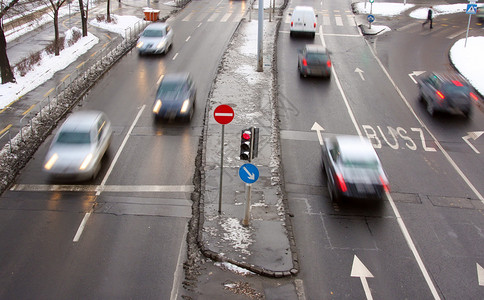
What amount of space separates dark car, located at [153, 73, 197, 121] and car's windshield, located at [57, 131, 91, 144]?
4877mm

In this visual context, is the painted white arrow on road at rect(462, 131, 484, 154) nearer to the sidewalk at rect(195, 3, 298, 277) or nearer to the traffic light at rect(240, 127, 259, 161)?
the sidewalk at rect(195, 3, 298, 277)

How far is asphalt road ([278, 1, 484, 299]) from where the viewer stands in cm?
1171

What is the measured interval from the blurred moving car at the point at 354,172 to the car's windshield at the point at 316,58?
39.2ft

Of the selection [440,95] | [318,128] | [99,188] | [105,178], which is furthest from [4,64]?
[440,95]

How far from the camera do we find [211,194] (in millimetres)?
15172

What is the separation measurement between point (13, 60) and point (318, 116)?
937 inches

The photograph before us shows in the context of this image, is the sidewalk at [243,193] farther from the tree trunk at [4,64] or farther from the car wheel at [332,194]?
the tree trunk at [4,64]

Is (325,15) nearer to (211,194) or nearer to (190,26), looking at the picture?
(190,26)

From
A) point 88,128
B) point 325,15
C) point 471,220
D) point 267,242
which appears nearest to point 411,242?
point 471,220

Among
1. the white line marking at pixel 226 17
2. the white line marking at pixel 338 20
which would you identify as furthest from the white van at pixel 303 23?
the white line marking at pixel 226 17

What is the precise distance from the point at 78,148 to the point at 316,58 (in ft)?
51.8

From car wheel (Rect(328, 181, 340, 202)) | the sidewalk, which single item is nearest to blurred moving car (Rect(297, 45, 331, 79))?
the sidewalk

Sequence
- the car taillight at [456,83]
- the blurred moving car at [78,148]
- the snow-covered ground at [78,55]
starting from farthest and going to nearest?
the snow-covered ground at [78,55] < the car taillight at [456,83] < the blurred moving car at [78,148]

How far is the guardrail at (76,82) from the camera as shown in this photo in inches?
776
